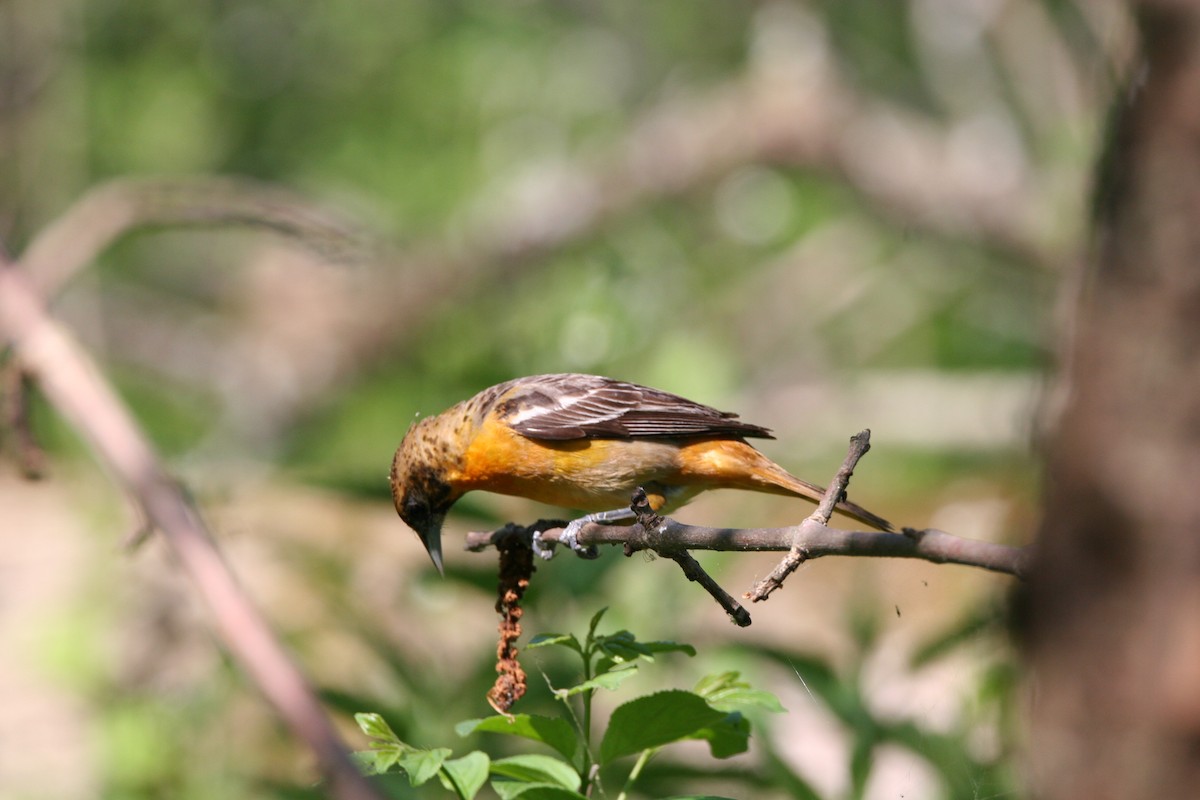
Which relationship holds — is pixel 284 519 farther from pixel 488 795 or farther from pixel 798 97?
pixel 798 97

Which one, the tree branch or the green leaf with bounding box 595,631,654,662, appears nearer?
the tree branch

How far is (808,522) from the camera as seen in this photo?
1687mm

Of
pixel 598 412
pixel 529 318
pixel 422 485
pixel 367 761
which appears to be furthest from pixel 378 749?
pixel 529 318

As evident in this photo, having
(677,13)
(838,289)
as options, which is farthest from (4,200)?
(677,13)

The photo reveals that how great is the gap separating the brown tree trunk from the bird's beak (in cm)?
214

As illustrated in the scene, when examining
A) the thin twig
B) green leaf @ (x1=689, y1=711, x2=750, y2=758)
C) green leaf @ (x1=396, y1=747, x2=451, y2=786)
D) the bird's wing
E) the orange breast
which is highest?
the thin twig

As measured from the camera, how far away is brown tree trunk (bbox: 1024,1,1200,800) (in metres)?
1.26

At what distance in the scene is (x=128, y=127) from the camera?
676 inches

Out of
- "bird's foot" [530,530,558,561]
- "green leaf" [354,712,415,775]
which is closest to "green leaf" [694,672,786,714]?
"green leaf" [354,712,415,775]

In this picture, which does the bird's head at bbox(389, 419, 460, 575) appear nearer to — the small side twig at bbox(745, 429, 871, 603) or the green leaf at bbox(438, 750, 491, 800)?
the green leaf at bbox(438, 750, 491, 800)

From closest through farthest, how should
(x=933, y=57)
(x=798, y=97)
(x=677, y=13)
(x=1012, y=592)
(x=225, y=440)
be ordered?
1. (x=1012, y=592)
2. (x=225, y=440)
3. (x=798, y=97)
4. (x=933, y=57)
5. (x=677, y=13)

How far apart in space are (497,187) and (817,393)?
5.16 m

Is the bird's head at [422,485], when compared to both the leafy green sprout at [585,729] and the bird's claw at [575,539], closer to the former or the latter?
the bird's claw at [575,539]

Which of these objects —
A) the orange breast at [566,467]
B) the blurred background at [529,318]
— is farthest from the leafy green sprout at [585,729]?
the orange breast at [566,467]
